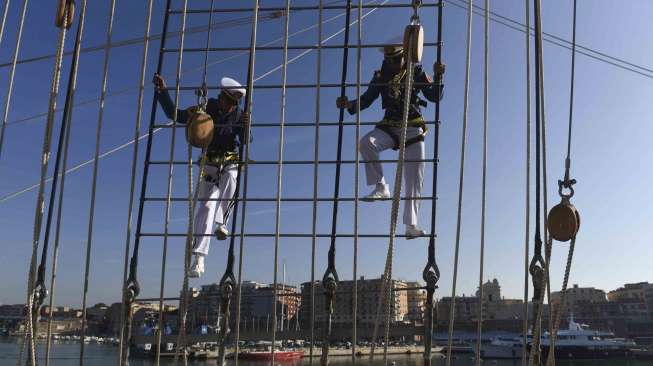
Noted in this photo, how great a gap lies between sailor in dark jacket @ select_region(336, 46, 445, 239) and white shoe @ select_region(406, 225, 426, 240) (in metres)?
0.03

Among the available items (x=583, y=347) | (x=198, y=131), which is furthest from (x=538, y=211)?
(x=583, y=347)

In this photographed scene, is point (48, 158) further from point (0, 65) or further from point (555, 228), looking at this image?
point (555, 228)

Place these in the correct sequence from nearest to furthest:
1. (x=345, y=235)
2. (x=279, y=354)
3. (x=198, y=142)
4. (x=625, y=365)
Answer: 1. (x=198, y=142)
2. (x=345, y=235)
3. (x=625, y=365)
4. (x=279, y=354)

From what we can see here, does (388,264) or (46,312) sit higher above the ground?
(388,264)

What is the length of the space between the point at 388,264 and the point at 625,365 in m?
50.0

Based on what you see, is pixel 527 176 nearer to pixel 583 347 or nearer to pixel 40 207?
pixel 40 207

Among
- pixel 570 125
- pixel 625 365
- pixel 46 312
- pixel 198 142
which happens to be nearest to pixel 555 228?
pixel 570 125

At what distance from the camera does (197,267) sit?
4.41 meters

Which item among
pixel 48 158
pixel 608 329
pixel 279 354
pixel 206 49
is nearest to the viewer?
pixel 48 158

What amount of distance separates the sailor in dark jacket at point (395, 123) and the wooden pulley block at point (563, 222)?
1595 mm

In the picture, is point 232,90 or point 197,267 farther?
point 232,90

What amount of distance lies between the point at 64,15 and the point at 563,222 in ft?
10.3

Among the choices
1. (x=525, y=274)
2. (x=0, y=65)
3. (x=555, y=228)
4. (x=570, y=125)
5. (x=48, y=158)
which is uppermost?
(x=0, y=65)

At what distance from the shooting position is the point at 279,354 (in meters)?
50.0
